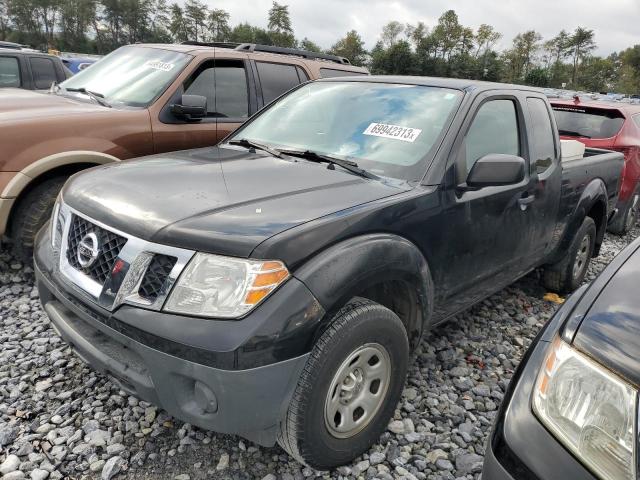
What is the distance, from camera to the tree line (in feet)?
227

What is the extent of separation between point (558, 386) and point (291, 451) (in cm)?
109

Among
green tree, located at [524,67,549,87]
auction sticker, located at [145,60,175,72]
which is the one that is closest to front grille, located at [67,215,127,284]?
auction sticker, located at [145,60,175,72]

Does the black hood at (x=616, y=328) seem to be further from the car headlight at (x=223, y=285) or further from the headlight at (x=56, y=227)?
the headlight at (x=56, y=227)

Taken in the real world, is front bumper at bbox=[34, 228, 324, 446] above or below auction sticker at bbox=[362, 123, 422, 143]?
below

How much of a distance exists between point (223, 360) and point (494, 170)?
169 centimetres

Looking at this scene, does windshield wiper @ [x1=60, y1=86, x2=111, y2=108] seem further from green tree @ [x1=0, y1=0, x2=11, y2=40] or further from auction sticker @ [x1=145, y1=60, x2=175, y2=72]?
green tree @ [x1=0, y1=0, x2=11, y2=40]

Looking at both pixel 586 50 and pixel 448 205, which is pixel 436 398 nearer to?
pixel 448 205

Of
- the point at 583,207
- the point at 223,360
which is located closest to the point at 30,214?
the point at 223,360

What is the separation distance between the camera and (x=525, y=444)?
1.33m

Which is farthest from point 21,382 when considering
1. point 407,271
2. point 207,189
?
point 407,271

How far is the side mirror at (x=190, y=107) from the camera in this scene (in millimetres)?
4137

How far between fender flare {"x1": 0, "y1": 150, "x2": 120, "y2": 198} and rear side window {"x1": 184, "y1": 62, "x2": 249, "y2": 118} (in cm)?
112

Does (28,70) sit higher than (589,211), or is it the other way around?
(28,70)

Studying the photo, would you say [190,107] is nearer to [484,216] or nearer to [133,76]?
[133,76]
